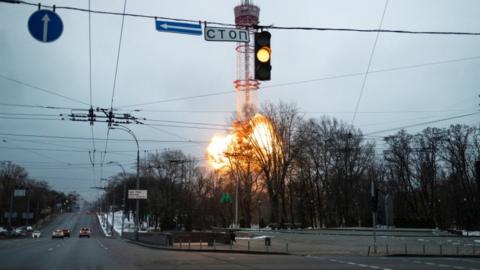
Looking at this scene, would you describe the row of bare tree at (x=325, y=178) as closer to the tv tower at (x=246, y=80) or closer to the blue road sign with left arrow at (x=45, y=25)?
the tv tower at (x=246, y=80)

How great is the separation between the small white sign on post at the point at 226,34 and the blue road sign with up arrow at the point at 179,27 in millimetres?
268

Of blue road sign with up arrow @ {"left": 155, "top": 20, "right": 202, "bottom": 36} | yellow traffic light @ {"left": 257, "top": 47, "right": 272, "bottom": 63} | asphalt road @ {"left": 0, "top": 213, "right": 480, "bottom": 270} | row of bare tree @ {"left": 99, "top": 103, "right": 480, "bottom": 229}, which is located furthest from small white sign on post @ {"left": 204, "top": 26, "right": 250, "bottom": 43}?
row of bare tree @ {"left": 99, "top": 103, "right": 480, "bottom": 229}

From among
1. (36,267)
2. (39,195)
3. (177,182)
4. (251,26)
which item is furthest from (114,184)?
(251,26)

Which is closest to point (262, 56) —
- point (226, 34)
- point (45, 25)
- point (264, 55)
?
point (264, 55)

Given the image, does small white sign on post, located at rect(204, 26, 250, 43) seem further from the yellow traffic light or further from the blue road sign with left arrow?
the blue road sign with left arrow

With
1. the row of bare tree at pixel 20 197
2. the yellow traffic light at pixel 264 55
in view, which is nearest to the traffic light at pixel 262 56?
the yellow traffic light at pixel 264 55

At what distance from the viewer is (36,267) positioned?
61.9ft

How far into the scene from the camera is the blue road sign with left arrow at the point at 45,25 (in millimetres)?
12102

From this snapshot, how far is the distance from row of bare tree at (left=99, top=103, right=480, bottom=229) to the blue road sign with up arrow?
4776 centimetres

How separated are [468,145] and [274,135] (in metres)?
27.8

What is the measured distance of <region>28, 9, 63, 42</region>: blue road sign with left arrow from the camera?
12102 millimetres

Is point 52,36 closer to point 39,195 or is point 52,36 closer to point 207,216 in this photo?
point 207,216

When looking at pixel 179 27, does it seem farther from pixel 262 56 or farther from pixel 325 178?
pixel 325 178

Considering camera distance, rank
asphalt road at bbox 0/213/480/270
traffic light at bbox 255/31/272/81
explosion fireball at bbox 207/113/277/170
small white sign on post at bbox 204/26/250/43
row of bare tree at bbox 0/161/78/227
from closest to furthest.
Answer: traffic light at bbox 255/31/272/81 → small white sign on post at bbox 204/26/250/43 → asphalt road at bbox 0/213/480/270 → explosion fireball at bbox 207/113/277/170 → row of bare tree at bbox 0/161/78/227
